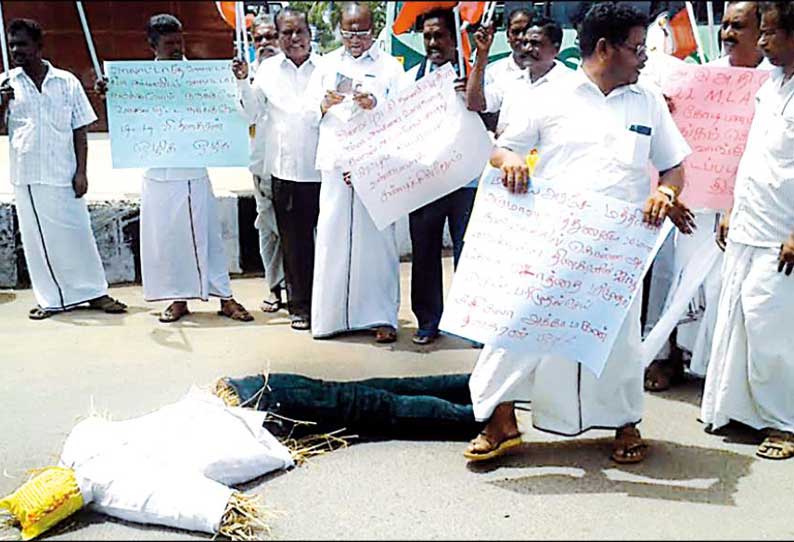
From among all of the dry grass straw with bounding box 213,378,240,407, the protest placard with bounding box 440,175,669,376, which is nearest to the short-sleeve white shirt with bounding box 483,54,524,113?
the protest placard with bounding box 440,175,669,376

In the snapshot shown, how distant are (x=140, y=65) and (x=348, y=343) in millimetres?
1984

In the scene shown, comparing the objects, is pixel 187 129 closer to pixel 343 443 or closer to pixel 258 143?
pixel 258 143

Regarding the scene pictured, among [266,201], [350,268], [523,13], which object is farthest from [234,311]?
[523,13]

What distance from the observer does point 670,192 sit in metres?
3.47

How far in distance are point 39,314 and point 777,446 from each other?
4.23m

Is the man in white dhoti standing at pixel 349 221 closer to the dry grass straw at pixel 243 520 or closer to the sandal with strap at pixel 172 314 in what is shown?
the sandal with strap at pixel 172 314

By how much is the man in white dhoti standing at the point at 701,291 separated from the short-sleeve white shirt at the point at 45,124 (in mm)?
3488

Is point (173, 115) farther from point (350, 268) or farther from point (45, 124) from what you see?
point (350, 268)

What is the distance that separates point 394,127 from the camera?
5102 mm

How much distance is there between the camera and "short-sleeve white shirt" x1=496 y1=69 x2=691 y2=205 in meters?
3.47

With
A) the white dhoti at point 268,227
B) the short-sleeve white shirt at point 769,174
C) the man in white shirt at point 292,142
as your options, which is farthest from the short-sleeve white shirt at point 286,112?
the short-sleeve white shirt at point 769,174

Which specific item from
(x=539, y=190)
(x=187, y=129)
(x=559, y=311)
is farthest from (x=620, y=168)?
(x=187, y=129)

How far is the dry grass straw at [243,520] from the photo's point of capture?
3109mm

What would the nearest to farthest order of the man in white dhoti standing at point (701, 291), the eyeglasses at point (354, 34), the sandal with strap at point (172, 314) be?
the man in white dhoti standing at point (701, 291)
the eyeglasses at point (354, 34)
the sandal with strap at point (172, 314)
